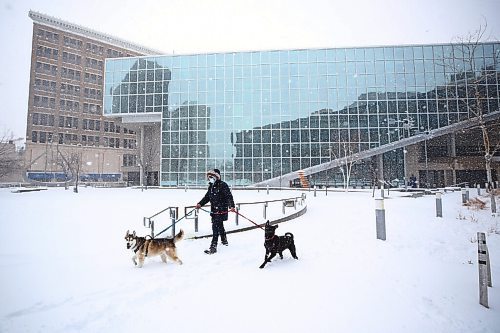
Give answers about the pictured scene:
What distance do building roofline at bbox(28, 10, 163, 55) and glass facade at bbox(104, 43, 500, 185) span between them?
40.1 meters

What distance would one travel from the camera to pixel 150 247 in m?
5.07

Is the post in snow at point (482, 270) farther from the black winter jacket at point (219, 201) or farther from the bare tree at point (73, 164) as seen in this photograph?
the bare tree at point (73, 164)

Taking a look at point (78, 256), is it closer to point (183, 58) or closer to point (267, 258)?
point (267, 258)

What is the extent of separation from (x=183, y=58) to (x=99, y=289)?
4511cm

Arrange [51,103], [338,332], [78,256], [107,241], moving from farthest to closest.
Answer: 1. [51,103]
2. [107,241]
3. [78,256]
4. [338,332]

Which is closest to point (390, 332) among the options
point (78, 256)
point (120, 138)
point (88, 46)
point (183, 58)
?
point (78, 256)

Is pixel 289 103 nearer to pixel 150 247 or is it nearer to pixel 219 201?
pixel 219 201

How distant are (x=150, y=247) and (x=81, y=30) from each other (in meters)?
84.4

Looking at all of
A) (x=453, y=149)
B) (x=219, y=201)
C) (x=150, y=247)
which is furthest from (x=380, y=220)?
(x=453, y=149)

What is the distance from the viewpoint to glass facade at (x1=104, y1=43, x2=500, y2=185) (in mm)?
39500

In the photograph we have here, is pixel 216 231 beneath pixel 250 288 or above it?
above

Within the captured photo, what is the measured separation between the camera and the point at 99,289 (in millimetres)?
4008

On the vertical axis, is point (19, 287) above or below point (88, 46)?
below

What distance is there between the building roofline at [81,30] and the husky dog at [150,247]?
83020 millimetres
